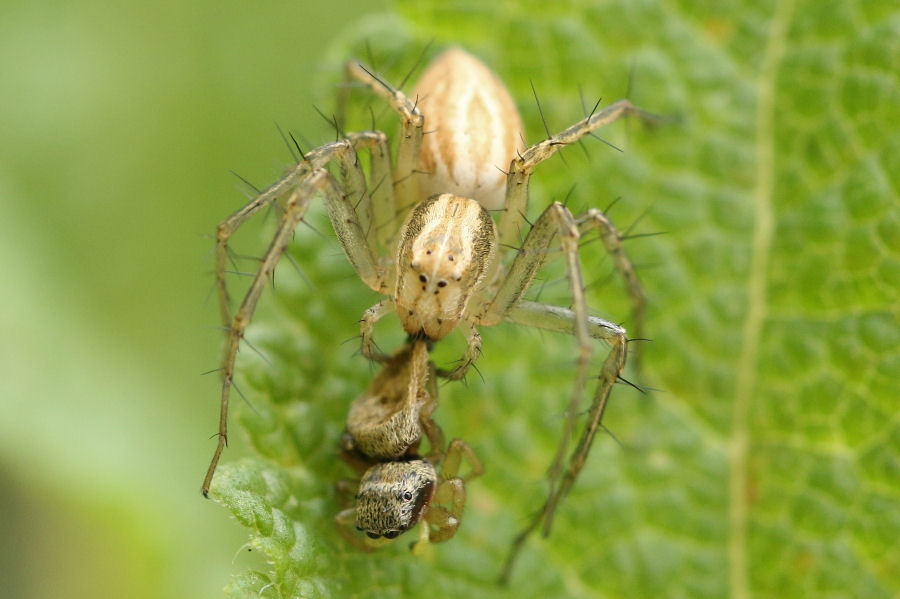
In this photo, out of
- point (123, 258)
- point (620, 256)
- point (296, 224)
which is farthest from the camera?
point (123, 258)

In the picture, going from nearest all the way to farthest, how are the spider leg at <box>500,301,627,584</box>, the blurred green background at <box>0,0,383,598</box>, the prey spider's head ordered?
1. the prey spider's head
2. the spider leg at <box>500,301,627,584</box>
3. the blurred green background at <box>0,0,383,598</box>

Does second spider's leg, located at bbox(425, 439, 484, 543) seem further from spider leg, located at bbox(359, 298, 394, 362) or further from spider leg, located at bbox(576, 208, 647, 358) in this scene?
spider leg, located at bbox(576, 208, 647, 358)

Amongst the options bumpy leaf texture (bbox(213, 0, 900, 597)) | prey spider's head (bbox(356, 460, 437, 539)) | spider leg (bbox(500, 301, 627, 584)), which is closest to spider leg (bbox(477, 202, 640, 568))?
spider leg (bbox(500, 301, 627, 584))

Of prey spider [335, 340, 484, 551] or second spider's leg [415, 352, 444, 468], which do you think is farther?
second spider's leg [415, 352, 444, 468]

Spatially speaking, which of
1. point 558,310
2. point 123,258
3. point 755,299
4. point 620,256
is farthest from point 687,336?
point 123,258

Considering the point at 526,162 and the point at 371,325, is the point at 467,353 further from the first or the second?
the point at 526,162
